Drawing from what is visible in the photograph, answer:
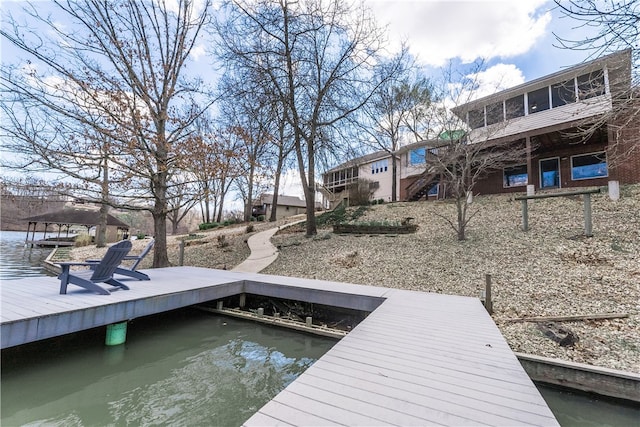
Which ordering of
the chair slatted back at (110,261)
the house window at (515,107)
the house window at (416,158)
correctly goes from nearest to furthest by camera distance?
the chair slatted back at (110,261) < the house window at (515,107) < the house window at (416,158)

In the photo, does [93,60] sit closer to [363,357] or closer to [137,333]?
[137,333]

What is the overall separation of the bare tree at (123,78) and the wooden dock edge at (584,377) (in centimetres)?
843

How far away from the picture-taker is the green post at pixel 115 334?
441 centimetres

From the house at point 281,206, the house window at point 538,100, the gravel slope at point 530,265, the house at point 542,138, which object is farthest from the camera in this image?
the house at point 281,206

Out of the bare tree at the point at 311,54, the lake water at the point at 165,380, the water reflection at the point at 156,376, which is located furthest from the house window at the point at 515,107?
the water reflection at the point at 156,376

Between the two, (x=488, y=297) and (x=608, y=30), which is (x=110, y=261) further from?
(x=608, y=30)

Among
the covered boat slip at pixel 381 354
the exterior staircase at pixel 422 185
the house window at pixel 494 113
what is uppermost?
the house window at pixel 494 113

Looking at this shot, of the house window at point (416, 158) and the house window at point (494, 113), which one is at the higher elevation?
the house window at point (494, 113)

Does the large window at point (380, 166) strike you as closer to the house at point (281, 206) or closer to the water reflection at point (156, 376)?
the house at point (281, 206)

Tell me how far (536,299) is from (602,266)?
2022 millimetres

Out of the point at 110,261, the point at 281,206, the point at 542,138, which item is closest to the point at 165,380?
the point at 110,261

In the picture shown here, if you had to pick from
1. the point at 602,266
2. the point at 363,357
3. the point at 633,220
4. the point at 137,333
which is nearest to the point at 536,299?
the point at 602,266

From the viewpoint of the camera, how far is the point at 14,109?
6.58 metres

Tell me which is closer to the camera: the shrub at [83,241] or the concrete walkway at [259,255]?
the concrete walkway at [259,255]
